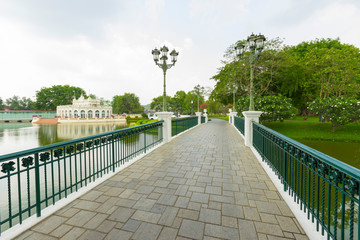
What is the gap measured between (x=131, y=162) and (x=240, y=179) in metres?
3.03

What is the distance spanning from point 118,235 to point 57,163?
9.06ft

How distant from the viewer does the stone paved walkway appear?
2.13m

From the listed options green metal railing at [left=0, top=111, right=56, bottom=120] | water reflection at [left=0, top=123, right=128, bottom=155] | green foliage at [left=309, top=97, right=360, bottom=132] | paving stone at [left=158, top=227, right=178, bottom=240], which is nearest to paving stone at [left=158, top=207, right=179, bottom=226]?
paving stone at [left=158, top=227, right=178, bottom=240]

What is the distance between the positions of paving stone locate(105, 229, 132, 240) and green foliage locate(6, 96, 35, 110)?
351 ft

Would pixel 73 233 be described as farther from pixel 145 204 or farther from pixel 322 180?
pixel 322 180

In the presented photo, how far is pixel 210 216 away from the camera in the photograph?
248 cm

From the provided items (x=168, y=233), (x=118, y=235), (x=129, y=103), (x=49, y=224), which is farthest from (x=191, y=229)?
(x=129, y=103)

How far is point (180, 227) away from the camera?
224cm

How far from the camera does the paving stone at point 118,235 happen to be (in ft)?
6.67

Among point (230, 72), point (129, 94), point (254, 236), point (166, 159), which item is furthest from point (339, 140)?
point (129, 94)

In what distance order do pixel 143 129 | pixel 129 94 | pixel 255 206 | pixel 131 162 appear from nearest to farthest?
pixel 255 206 < pixel 131 162 < pixel 143 129 < pixel 129 94

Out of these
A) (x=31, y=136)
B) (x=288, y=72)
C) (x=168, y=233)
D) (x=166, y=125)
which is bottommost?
(x=31, y=136)

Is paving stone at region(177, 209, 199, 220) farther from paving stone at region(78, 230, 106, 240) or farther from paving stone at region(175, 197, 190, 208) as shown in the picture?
paving stone at region(78, 230, 106, 240)

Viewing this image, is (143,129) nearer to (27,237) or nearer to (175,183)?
(175,183)
